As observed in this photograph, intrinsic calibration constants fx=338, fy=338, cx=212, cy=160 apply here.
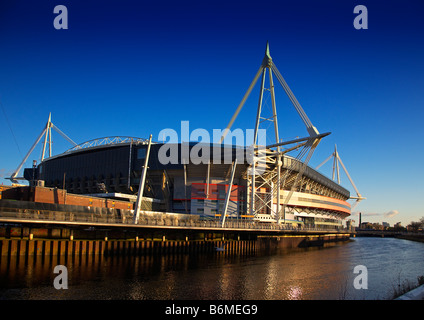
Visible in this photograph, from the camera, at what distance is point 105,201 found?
55.3 meters

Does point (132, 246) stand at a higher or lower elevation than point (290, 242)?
higher

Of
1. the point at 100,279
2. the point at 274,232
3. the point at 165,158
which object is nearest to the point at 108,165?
the point at 165,158

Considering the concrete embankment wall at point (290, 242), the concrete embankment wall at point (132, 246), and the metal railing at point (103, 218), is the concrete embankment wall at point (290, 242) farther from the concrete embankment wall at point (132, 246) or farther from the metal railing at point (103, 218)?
the metal railing at point (103, 218)

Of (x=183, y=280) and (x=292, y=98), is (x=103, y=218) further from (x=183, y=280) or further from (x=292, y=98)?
(x=292, y=98)

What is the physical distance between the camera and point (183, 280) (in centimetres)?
3030

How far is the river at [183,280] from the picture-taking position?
24656 mm

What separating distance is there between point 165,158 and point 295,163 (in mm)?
34349

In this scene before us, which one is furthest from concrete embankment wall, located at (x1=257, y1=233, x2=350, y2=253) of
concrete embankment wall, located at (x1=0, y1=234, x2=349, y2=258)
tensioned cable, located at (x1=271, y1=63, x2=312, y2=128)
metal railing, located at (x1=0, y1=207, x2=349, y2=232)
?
tensioned cable, located at (x1=271, y1=63, x2=312, y2=128)

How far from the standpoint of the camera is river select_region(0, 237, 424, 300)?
24.7 metres

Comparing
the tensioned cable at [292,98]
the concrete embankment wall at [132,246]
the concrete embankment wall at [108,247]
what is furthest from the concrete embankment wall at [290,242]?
the tensioned cable at [292,98]

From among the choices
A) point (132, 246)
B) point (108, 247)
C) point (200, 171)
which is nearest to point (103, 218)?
point (108, 247)

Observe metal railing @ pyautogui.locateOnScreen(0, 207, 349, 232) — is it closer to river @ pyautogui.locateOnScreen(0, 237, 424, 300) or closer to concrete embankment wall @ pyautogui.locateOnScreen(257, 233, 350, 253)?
concrete embankment wall @ pyautogui.locateOnScreen(257, 233, 350, 253)
